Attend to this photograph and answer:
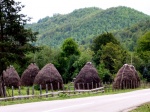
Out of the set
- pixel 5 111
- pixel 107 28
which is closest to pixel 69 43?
pixel 5 111

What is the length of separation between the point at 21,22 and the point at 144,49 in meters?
66.0

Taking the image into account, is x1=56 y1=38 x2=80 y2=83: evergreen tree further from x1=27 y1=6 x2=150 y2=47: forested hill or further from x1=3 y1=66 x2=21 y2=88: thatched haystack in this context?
x1=27 y1=6 x2=150 y2=47: forested hill

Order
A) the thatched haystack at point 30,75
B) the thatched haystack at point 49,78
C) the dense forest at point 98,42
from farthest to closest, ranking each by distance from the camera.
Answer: the dense forest at point 98,42, the thatched haystack at point 30,75, the thatched haystack at point 49,78

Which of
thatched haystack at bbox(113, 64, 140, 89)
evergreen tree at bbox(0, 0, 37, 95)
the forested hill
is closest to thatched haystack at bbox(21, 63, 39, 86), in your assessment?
thatched haystack at bbox(113, 64, 140, 89)

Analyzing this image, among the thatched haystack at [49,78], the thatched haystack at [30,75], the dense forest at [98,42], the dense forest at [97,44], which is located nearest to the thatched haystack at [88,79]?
the thatched haystack at [49,78]

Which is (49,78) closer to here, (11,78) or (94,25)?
(11,78)

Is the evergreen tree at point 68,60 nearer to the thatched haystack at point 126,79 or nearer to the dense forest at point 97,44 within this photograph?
the dense forest at point 97,44

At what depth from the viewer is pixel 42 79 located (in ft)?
153

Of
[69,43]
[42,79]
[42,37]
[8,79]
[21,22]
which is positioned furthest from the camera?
[42,37]

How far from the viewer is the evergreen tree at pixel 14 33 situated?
94.7 ft

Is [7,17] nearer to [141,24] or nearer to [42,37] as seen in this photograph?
[141,24]

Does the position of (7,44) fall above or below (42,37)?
below

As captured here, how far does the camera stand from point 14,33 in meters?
29.7

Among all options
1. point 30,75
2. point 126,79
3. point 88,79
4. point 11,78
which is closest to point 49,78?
point 88,79
